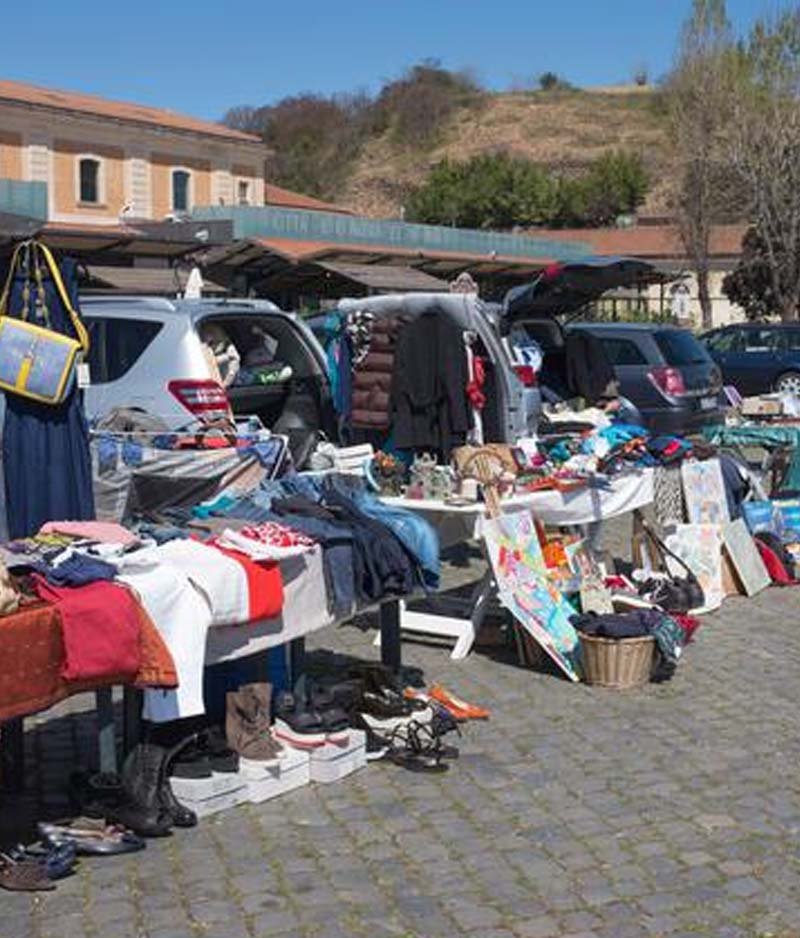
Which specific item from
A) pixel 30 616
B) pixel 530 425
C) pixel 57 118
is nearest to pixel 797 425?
pixel 530 425

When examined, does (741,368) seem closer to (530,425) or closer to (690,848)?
(530,425)

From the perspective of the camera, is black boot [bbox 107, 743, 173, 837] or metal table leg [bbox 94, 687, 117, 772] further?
metal table leg [bbox 94, 687, 117, 772]

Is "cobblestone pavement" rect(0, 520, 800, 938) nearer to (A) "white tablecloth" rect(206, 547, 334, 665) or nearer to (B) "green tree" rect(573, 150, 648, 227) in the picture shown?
(A) "white tablecloth" rect(206, 547, 334, 665)

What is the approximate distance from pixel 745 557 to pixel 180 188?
164ft

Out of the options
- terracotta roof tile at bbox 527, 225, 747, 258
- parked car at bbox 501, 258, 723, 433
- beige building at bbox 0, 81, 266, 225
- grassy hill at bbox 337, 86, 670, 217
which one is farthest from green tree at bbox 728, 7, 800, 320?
grassy hill at bbox 337, 86, 670, 217

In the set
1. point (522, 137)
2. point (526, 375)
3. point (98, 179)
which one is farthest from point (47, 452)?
point (522, 137)

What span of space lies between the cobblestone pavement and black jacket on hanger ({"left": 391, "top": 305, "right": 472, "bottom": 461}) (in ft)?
10.0

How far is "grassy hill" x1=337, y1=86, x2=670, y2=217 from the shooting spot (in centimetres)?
12444

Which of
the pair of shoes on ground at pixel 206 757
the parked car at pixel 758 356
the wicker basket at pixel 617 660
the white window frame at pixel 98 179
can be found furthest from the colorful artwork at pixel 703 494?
the white window frame at pixel 98 179

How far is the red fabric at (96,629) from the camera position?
177 inches

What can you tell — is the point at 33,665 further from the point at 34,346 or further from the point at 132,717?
the point at 34,346

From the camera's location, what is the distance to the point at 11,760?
17.5 feet

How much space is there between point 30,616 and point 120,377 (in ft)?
17.9

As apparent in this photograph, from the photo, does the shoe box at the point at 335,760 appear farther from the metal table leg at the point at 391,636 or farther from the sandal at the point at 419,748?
the metal table leg at the point at 391,636
